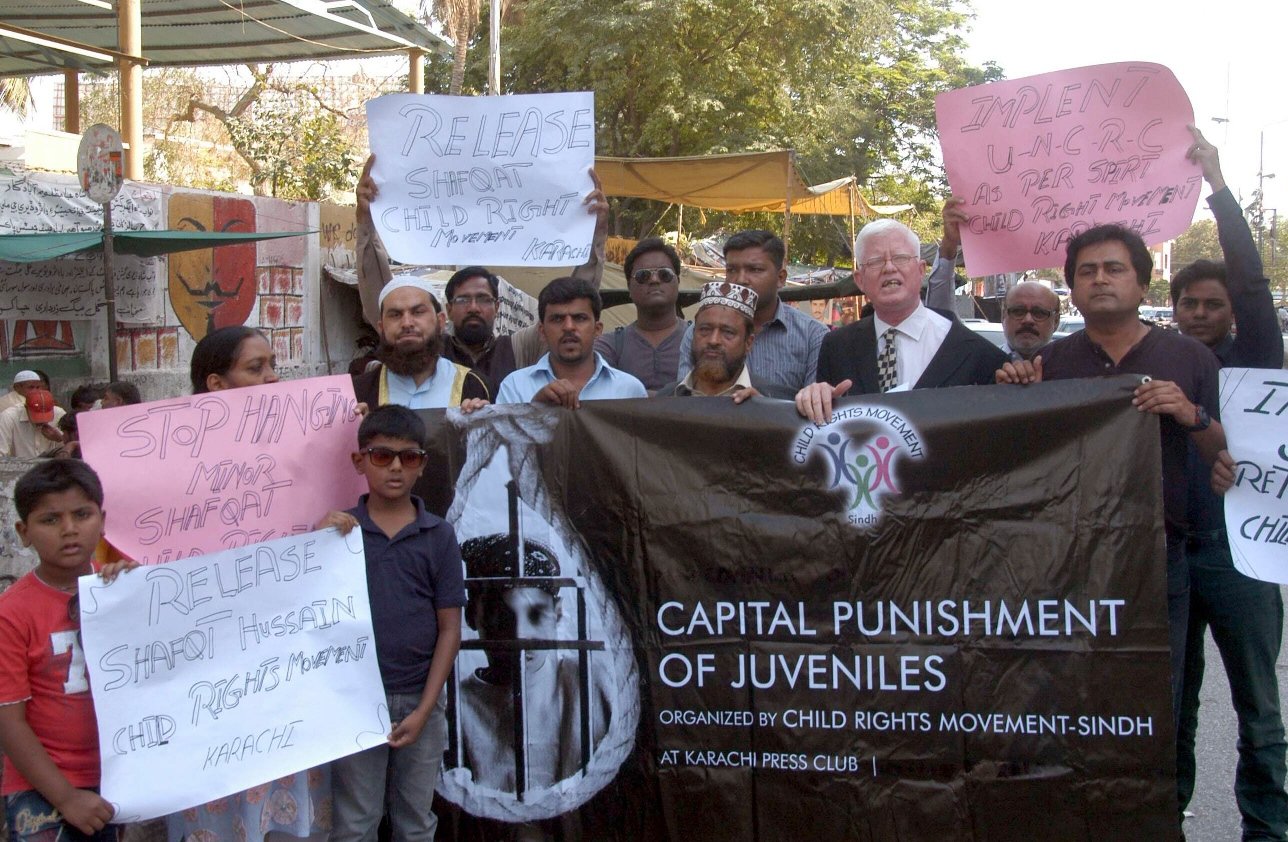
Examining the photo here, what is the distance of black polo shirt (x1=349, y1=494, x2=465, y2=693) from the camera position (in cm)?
306

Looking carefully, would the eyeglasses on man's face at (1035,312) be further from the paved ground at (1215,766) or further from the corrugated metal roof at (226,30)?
the corrugated metal roof at (226,30)

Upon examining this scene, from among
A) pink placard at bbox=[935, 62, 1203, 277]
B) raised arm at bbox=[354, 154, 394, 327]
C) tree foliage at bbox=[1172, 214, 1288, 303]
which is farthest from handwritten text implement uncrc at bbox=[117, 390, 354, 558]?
tree foliage at bbox=[1172, 214, 1288, 303]

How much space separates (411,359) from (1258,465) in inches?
106

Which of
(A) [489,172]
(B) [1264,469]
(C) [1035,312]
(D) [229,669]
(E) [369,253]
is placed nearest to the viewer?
(D) [229,669]

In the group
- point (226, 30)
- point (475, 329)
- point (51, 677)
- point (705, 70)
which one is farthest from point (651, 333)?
point (705, 70)

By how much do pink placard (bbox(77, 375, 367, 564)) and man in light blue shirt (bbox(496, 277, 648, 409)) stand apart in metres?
0.80

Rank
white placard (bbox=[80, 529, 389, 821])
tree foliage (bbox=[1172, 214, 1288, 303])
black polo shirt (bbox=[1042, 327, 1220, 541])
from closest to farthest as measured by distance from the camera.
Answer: white placard (bbox=[80, 529, 389, 821]), black polo shirt (bbox=[1042, 327, 1220, 541]), tree foliage (bbox=[1172, 214, 1288, 303])

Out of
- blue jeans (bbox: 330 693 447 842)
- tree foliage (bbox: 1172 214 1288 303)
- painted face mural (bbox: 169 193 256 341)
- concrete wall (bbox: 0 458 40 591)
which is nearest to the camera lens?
blue jeans (bbox: 330 693 447 842)

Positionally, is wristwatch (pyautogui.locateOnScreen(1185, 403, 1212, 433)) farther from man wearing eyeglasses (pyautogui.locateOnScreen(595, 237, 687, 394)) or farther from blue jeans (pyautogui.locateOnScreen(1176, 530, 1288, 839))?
man wearing eyeglasses (pyautogui.locateOnScreen(595, 237, 687, 394))

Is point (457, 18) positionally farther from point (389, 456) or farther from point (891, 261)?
point (389, 456)

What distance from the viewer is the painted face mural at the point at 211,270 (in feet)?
36.3

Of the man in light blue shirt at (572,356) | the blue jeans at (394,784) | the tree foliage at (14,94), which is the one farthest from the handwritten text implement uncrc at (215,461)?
the tree foliage at (14,94)

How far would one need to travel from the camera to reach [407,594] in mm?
3076

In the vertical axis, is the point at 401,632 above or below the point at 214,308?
below
